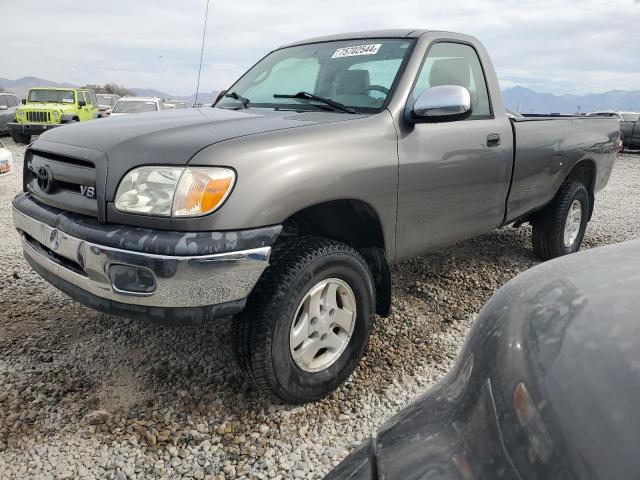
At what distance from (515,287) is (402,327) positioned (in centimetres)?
210

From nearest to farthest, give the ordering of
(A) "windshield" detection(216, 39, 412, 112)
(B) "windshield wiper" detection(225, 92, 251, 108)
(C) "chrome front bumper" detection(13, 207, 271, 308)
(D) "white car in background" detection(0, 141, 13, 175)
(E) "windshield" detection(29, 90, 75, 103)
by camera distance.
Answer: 1. (C) "chrome front bumper" detection(13, 207, 271, 308)
2. (A) "windshield" detection(216, 39, 412, 112)
3. (B) "windshield wiper" detection(225, 92, 251, 108)
4. (D) "white car in background" detection(0, 141, 13, 175)
5. (E) "windshield" detection(29, 90, 75, 103)

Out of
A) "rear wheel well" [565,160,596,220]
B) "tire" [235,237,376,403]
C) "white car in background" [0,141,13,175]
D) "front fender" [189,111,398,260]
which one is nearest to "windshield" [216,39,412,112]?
"front fender" [189,111,398,260]

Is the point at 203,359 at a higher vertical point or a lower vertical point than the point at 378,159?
lower

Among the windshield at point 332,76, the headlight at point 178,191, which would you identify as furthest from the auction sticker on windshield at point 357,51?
the headlight at point 178,191

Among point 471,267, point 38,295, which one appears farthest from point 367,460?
point 471,267

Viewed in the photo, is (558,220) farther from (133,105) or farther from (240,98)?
(133,105)

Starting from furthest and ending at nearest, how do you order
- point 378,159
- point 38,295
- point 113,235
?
1. point 38,295
2. point 378,159
3. point 113,235

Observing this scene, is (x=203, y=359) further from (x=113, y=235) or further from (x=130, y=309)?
(x=113, y=235)

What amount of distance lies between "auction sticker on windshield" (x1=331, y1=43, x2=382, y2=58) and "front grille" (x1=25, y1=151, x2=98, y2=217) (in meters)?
1.71

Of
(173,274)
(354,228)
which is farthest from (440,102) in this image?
(173,274)

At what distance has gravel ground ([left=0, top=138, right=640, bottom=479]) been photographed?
2.08 metres

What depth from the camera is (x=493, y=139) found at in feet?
10.8

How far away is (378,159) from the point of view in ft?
8.26

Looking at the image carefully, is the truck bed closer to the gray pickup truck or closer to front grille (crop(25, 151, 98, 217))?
the gray pickup truck
